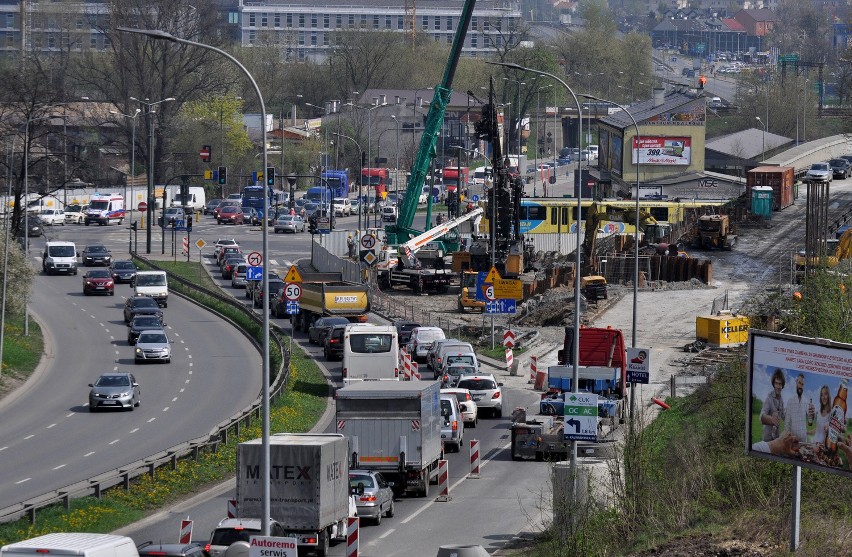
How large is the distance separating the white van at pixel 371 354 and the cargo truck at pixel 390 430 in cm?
1322

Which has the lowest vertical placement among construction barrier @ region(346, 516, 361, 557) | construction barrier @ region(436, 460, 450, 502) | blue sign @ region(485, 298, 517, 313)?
construction barrier @ region(436, 460, 450, 502)

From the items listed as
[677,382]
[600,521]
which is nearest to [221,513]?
[600,521]

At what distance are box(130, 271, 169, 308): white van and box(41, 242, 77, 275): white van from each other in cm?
1100

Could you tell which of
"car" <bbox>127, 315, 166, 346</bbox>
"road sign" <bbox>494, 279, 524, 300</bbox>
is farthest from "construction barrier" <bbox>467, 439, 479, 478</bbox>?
"car" <bbox>127, 315, 166, 346</bbox>

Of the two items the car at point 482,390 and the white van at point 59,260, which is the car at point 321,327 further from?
the white van at point 59,260

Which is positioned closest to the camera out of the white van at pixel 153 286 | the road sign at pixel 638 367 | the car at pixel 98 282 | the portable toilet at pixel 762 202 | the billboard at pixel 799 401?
the billboard at pixel 799 401

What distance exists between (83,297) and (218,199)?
169ft

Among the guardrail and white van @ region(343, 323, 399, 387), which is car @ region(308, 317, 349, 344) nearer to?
the guardrail

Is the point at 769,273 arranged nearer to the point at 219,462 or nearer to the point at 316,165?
the point at 219,462

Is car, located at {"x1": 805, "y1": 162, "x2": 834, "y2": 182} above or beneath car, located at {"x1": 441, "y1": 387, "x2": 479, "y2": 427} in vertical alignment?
above

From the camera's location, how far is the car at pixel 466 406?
43.3 metres

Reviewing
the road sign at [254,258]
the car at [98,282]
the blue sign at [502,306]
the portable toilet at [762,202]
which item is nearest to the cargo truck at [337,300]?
the road sign at [254,258]

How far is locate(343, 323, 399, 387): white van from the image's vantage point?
153 ft

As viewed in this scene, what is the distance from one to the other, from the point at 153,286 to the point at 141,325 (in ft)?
31.0
